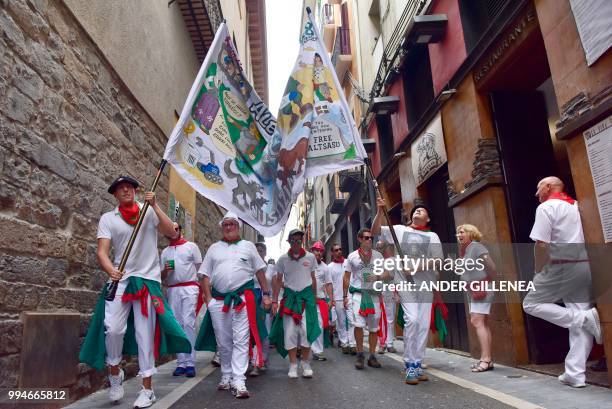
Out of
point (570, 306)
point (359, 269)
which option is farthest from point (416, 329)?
point (359, 269)

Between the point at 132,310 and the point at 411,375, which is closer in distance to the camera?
the point at 132,310

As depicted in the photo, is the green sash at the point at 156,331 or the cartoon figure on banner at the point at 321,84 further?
the cartoon figure on banner at the point at 321,84

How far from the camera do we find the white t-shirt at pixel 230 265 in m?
5.36

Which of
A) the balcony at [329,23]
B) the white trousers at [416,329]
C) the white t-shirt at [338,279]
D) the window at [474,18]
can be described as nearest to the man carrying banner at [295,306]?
the white trousers at [416,329]

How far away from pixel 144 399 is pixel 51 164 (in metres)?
2.20

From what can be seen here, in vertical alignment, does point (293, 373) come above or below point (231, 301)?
below

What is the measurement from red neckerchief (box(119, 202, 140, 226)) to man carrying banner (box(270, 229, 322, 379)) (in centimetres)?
237

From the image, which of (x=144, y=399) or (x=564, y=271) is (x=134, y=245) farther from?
(x=564, y=271)

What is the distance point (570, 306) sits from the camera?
4.78 m

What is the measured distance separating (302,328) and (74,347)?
2.81 meters

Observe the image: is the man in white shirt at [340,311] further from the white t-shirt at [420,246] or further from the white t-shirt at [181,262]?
the white t-shirt at [420,246]

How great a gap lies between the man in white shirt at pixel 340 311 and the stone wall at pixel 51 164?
4.08 meters

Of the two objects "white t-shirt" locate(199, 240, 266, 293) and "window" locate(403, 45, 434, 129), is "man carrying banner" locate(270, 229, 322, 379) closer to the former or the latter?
"white t-shirt" locate(199, 240, 266, 293)

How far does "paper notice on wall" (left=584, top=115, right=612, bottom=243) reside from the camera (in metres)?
4.47
